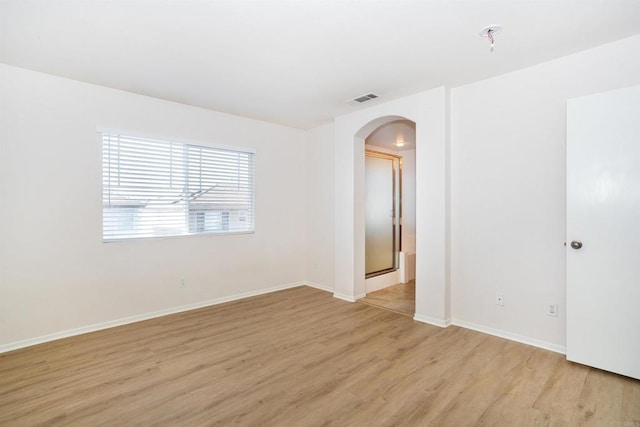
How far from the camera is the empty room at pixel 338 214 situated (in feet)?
6.93

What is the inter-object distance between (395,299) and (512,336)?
62.6 inches

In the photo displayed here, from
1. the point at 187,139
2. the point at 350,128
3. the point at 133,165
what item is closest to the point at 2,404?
the point at 133,165

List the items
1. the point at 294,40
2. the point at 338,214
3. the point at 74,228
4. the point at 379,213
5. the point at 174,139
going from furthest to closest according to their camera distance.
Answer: the point at 379,213 → the point at 338,214 → the point at 174,139 → the point at 74,228 → the point at 294,40

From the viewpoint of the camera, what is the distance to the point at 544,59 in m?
2.77

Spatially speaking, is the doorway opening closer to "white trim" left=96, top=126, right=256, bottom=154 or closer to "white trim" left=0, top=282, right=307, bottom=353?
"white trim" left=0, top=282, right=307, bottom=353

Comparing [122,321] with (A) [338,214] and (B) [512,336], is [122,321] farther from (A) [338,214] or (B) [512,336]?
(B) [512,336]

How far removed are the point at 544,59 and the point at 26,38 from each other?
4.29 meters

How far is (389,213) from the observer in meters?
5.53

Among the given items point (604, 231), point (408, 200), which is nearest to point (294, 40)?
point (604, 231)

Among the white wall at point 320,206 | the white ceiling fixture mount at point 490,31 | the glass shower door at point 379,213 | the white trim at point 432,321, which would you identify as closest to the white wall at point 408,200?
the glass shower door at point 379,213

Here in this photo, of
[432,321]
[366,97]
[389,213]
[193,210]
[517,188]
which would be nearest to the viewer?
[517,188]

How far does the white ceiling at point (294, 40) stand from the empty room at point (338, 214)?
0.02m

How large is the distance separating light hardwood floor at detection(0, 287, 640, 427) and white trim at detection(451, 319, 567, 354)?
0.31 ft

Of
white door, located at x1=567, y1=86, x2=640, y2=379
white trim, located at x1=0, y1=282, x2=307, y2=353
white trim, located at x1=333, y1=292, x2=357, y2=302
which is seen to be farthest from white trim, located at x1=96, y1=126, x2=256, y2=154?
white door, located at x1=567, y1=86, x2=640, y2=379
